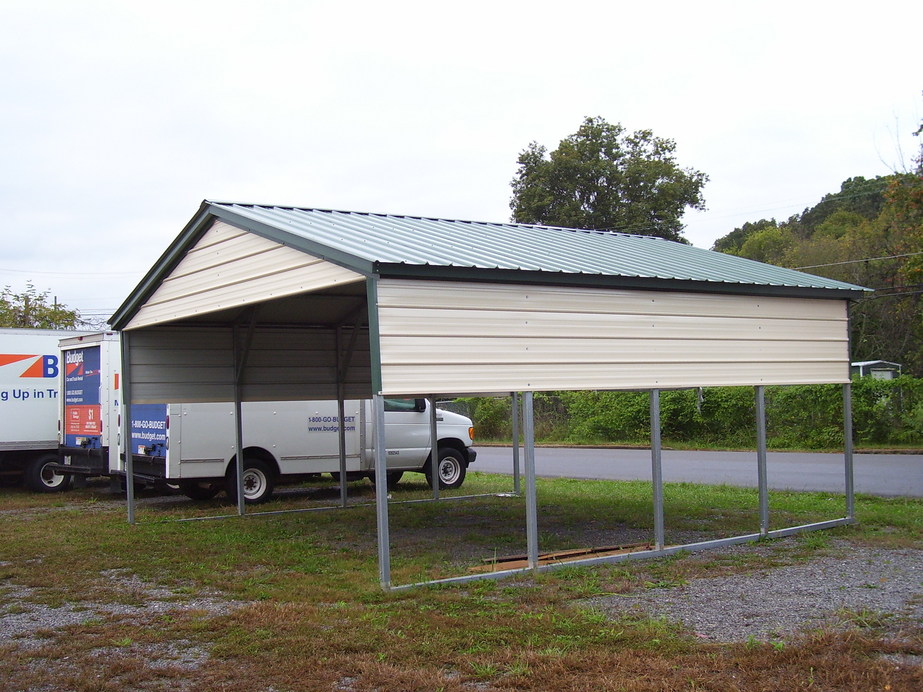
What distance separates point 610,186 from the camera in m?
41.7

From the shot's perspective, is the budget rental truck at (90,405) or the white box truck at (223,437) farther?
the budget rental truck at (90,405)

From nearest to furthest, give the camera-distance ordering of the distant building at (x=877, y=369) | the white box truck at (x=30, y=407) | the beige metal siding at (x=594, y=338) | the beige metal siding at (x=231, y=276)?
the beige metal siding at (x=594, y=338), the beige metal siding at (x=231, y=276), the white box truck at (x=30, y=407), the distant building at (x=877, y=369)

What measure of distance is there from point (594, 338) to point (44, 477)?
12051mm

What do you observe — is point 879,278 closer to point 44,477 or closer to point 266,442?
point 266,442

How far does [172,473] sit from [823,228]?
1825 inches

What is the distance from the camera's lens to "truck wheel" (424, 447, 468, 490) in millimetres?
17141

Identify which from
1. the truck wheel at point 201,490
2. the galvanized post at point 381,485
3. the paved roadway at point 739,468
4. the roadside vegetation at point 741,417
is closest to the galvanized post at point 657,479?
the galvanized post at point 381,485

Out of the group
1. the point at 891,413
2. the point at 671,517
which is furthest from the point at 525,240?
the point at 891,413

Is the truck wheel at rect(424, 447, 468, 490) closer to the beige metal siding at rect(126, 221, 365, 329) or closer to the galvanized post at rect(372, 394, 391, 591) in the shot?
the beige metal siding at rect(126, 221, 365, 329)

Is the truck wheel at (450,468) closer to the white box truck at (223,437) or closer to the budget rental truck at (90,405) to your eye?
the white box truck at (223,437)

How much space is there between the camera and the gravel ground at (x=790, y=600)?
6.55 metres

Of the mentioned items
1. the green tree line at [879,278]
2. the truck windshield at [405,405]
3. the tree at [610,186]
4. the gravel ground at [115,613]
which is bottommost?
the gravel ground at [115,613]

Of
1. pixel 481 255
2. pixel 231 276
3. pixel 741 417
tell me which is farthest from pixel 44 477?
pixel 741 417

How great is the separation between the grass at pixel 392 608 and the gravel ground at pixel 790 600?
0.61 ft
